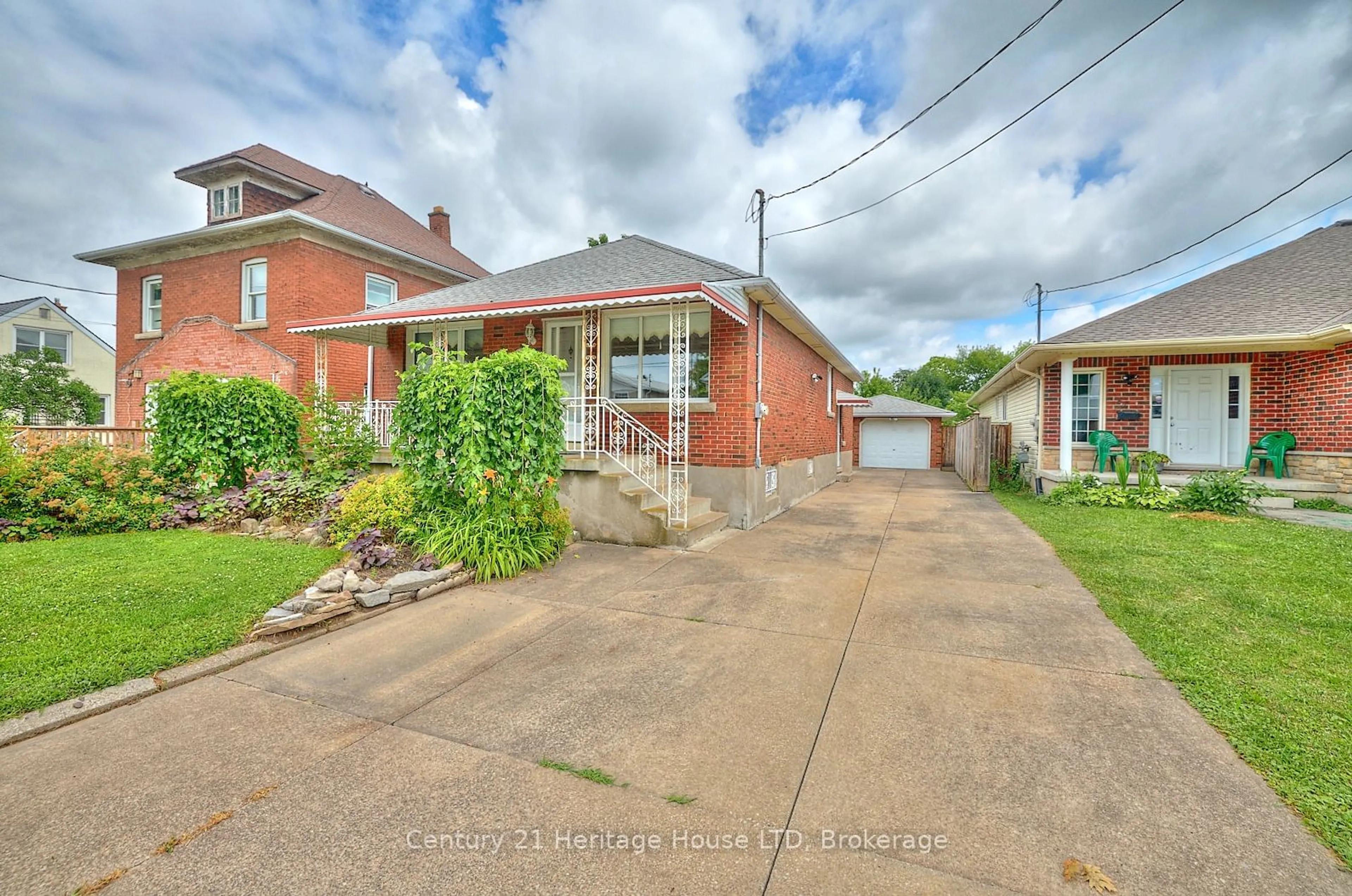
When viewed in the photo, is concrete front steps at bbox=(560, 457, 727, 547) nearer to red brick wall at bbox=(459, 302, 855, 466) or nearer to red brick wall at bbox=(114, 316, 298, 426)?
red brick wall at bbox=(459, 302, 855, 466)

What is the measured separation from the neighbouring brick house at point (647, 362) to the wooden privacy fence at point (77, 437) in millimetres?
3497

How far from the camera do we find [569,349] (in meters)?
9.11

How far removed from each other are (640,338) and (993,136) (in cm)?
681

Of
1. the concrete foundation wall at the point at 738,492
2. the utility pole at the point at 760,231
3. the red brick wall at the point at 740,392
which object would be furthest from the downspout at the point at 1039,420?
the concrete foundation wall at the point at 738,492

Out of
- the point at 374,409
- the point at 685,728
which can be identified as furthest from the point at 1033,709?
the point at 374,409

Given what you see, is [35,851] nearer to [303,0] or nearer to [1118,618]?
[1118,618]

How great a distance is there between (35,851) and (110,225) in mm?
25696

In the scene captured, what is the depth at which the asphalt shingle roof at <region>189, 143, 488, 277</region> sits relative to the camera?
13.8m

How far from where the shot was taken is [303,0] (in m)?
8.13

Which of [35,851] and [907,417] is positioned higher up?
[907,417]

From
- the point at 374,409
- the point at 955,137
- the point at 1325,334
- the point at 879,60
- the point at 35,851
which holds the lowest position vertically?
the point at 35,851

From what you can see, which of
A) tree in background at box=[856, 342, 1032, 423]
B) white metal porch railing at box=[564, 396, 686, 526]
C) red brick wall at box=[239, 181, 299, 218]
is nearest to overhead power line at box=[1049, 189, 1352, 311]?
white metal porch railing at box=[564, 396, 686, 526]

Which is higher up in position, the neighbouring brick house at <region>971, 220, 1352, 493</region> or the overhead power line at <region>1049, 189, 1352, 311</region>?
the overhead power line at <region>1049, 189, 1352, 311</region>

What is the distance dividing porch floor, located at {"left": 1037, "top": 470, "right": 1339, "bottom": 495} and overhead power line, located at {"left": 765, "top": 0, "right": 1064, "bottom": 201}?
778 centimetres
